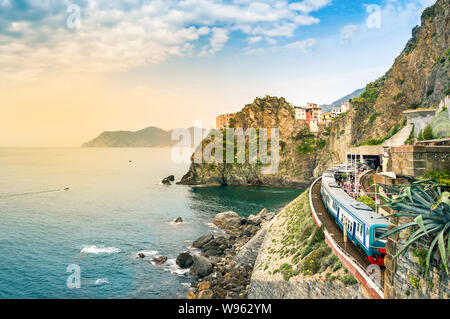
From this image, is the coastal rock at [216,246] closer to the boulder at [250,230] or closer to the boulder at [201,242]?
the boulder at [201,242]

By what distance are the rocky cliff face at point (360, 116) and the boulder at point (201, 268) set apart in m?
43.8

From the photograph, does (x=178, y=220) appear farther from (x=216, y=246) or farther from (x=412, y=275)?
(x=412, y=275)

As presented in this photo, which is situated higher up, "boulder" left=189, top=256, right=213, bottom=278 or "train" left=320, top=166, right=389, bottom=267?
"train" left=320, top=166, right=389, bottom=267

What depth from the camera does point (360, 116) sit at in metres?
82.7

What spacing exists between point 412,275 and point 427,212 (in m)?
2.50

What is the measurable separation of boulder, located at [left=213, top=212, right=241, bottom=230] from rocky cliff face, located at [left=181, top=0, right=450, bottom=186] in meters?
34.6

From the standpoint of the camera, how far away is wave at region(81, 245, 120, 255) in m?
39.5

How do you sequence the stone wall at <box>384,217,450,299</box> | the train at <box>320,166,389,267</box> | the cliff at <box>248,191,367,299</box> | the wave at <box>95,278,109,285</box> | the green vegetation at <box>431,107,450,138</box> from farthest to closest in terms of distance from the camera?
1. the wave at <box>95,278,109,285</box>
2. the green vegetation at <box>431,107,450,138</box>
3. the train at <box>320,166,389,267</box>
4. the cliff at <box>248,191,367,299</box>
5. the stone wall at <box>384,217,450,299</box>

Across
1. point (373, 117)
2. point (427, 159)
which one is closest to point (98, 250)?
point (427, 159)

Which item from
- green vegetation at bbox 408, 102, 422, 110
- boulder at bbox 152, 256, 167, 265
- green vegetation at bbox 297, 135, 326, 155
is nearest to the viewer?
boulder at bbox 152, 256, 167, 265

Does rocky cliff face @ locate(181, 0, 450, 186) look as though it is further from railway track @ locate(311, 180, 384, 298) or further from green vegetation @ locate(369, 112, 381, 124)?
railway track @ locate(311, 180, 384, 298)

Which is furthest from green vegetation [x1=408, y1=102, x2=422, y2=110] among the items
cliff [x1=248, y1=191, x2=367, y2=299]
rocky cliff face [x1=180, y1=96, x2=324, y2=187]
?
cliff [x1=248, y1=191, x2=367, y2=299]
